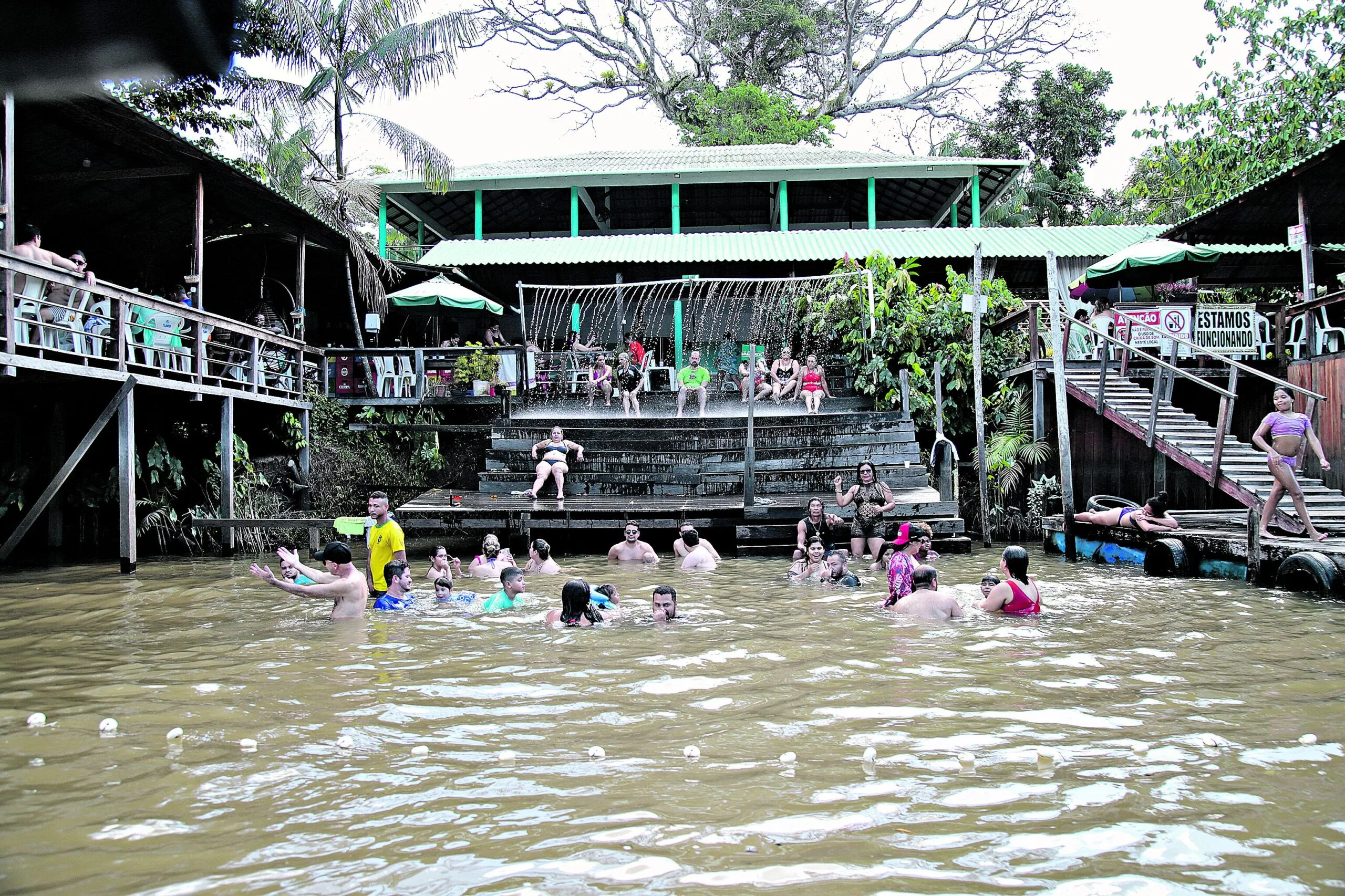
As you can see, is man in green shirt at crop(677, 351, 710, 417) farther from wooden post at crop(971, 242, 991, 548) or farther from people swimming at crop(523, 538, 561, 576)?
people swimming at crop(523, 538, 561, 576)

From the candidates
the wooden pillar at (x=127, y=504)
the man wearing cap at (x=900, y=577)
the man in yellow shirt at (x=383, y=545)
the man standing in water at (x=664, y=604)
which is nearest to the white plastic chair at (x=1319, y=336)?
the man wearing cap at (x=900, y=577)

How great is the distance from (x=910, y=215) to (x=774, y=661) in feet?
80.1

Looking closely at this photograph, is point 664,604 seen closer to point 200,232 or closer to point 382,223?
point 200,232

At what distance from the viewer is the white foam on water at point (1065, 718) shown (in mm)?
5090

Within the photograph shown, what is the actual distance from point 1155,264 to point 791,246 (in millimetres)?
7996

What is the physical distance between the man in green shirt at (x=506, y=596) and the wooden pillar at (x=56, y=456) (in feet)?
27.2

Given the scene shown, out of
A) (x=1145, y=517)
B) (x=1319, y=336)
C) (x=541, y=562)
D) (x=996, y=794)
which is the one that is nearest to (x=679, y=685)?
(x=996, y=794)

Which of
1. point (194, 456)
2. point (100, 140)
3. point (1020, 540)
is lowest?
point (1020, 540)

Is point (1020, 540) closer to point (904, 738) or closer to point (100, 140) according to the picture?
point (904, 738)

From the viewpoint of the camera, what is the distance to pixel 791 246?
2200 cm

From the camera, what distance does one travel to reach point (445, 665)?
266 inches

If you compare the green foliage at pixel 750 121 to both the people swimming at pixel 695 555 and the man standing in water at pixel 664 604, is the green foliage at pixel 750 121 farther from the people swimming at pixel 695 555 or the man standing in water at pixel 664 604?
the man standing in water at pixel 664 604

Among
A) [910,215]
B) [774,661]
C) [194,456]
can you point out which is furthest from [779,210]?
[774,661]

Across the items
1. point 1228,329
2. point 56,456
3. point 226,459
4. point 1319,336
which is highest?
point 1228,329
